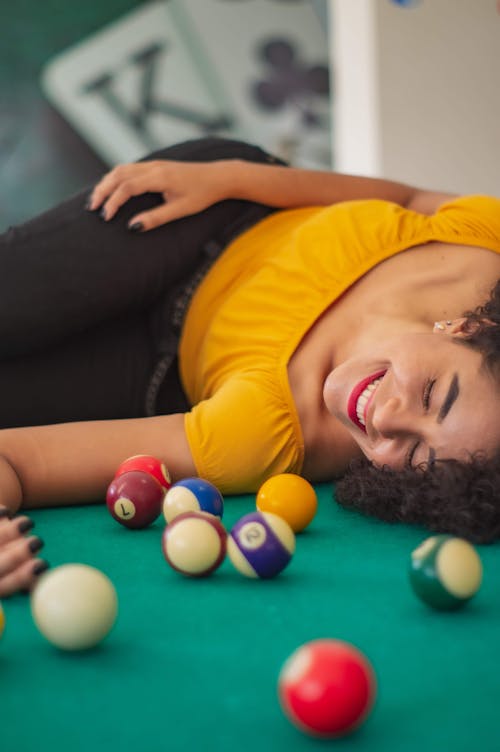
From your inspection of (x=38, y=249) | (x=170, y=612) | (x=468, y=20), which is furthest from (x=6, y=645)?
(x=468, y=20)

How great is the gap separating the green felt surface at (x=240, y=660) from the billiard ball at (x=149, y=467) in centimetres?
21

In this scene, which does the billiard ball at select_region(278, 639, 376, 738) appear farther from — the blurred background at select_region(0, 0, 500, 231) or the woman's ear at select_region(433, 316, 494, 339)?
the blurred background at select_region(0, 0, 500, 231)

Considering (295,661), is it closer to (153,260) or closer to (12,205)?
(153,260)

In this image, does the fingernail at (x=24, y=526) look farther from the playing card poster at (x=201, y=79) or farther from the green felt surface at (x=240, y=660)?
the playing card poster at (x=201, y=79)

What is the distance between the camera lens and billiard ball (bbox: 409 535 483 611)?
106 centimetres

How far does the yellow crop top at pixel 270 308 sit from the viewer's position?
1655mm

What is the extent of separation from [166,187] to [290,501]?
960 millimetres

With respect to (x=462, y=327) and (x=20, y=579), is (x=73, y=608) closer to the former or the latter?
(x=20, y=579)

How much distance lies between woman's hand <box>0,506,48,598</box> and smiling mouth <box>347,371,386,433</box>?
63 centimetres

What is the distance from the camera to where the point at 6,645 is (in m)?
1.00

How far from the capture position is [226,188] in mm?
2166

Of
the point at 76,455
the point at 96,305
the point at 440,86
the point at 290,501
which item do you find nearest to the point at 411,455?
the point at 290,501

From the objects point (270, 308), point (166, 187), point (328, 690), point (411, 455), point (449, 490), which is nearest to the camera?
point (328, 690)

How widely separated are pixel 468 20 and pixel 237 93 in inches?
75.0
